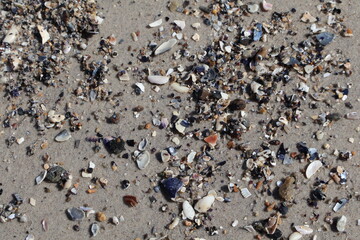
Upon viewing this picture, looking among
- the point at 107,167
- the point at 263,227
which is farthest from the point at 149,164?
the point at 263,227

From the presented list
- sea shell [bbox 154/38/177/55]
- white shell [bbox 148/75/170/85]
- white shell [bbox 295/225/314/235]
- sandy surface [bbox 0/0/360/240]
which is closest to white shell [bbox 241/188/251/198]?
sandy surface [bbox 0/0/360/240]

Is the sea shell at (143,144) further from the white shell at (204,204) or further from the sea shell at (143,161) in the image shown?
the white shell at (204,204)

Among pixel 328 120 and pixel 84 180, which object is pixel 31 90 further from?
pixel 328 120

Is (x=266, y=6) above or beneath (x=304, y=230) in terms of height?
above

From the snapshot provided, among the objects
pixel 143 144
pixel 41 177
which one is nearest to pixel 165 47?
pixel 143 144

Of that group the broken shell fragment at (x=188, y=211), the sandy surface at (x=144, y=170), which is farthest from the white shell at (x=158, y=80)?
the broken shell fragment at (x=188, y=211)

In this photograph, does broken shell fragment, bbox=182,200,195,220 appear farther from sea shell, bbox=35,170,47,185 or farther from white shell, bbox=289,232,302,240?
sea shell, bbox=35,170,47,185

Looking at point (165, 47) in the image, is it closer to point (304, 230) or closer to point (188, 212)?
point (188, 212)
